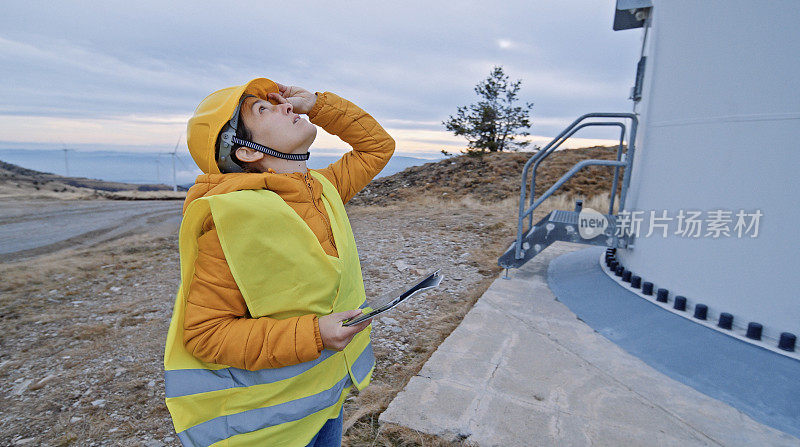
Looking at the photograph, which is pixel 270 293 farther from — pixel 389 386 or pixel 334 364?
pixel 389 386

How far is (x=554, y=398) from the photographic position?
2.39 m

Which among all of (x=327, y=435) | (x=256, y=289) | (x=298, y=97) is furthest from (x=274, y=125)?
(x=327, y=435)

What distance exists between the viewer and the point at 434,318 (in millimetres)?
3990

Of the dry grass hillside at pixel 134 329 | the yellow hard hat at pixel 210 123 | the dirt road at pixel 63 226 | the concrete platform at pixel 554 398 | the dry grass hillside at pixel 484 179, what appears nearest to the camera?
the yellow hard hat at pixel 210 123

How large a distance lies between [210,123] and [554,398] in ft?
7.65

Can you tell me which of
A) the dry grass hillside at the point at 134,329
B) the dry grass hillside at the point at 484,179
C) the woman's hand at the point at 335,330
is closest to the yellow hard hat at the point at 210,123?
the woman's hand at the point at 335,330

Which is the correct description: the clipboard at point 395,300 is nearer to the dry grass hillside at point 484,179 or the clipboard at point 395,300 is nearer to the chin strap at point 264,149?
the chin strap at point 264,149

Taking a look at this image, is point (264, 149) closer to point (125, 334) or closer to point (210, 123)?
point (210, 123)

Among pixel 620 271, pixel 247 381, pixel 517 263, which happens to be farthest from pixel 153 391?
pixel 620 271

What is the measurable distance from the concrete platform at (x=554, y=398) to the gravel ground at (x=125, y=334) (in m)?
0.22

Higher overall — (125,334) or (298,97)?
(298,97)

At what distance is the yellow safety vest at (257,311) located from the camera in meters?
1.06

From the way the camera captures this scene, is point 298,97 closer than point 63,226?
Yes

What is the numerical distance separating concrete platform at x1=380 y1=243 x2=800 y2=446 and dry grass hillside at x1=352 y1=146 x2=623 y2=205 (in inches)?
496
